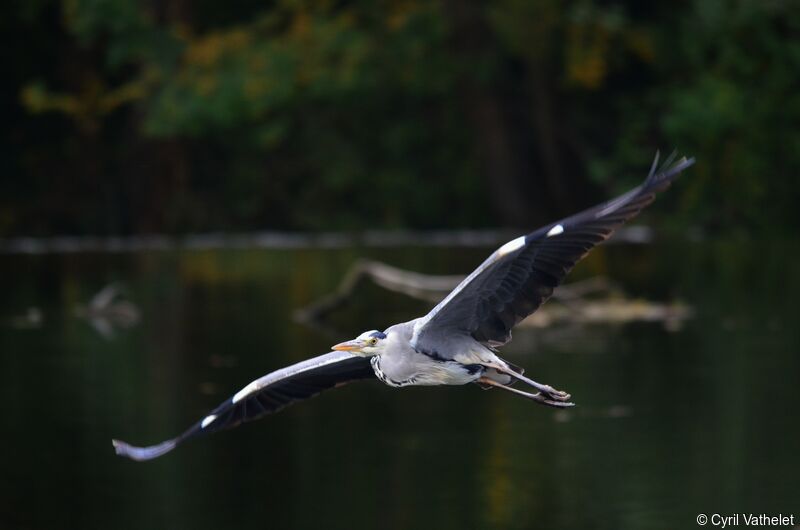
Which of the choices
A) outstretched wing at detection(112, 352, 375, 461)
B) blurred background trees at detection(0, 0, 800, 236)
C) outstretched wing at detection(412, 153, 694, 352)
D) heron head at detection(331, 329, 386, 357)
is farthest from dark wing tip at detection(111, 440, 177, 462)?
blurred background trees at detection(0, 0, 800, 236)

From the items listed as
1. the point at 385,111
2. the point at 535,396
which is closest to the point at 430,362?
the point at 535,396

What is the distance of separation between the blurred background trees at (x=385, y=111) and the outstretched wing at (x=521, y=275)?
22.5 metres

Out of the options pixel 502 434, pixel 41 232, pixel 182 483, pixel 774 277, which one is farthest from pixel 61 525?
pixel 41 232

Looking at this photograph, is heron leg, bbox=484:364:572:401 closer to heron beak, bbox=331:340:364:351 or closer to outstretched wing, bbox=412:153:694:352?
outstretched wing, bbox=412:153:694:352

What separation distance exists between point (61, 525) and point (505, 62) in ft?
86.4

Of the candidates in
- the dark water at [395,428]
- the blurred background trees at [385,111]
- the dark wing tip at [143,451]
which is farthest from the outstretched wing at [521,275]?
the blurred background trees at [385,111]

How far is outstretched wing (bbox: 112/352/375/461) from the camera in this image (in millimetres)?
9461

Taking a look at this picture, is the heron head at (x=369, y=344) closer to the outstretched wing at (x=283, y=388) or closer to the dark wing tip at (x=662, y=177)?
the outstretched wing at (x=283, y=388)

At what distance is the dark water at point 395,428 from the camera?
459 inches

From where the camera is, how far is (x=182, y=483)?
12695 mm

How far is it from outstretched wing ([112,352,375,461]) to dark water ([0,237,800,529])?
1362 mm

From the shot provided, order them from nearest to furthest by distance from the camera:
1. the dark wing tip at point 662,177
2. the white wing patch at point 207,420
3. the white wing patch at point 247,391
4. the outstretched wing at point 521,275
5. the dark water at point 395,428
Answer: the dark wing tip at point 662,177 < the outstretched wing at point 521,275 < the white wing patch at point 207,420 < the white wing patch at point 247,391 < the dark water at point 395,428

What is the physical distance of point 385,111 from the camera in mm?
39938

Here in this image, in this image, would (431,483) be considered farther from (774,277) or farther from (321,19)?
(321,19)
